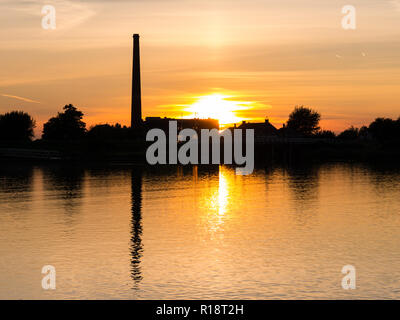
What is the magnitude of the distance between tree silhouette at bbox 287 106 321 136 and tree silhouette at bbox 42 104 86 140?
229 ft

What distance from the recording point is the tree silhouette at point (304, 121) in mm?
183500

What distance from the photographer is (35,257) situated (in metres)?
27.4

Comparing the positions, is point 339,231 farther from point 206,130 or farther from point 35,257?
point 206,130

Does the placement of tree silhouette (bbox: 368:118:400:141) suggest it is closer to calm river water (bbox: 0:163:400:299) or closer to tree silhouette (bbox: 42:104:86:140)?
tree silhouette (bbox: 42:104:86:140)

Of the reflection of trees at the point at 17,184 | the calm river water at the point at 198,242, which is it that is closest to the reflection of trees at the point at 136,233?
the calm river water at the point at 198,242

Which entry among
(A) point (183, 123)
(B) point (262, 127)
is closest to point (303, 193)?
(A) point (183, 123)

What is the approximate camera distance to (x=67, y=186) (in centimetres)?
6131

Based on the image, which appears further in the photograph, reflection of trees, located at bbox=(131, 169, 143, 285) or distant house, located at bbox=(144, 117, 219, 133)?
distant house, located at bbox=(144, 117, 219, 133)

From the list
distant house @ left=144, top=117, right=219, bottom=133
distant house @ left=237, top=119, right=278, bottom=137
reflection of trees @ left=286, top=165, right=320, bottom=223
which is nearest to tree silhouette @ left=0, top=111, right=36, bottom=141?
distant house @ left=144, top=117, right=219, bottom=133

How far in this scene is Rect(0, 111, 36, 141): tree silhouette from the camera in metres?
141

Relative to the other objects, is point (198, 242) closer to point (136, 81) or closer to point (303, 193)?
point (303, 193)

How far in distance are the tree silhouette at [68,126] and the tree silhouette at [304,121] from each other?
69681mm

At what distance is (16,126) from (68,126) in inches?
556

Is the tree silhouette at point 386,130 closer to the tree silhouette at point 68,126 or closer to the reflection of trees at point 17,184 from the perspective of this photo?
the tree silhouette at point 68,126
